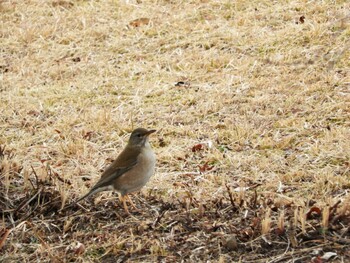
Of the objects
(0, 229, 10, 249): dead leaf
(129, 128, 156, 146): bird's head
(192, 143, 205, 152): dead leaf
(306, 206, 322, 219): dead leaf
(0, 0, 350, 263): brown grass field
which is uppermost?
(129, 128, 156, 146): bird's head

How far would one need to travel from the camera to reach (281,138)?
6.92 m

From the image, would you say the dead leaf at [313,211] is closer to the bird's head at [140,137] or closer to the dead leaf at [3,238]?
the bird's head at [140,137]

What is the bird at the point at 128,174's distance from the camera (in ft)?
17.8

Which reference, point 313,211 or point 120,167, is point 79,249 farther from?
point 313,211

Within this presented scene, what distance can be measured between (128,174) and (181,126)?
6.69ft

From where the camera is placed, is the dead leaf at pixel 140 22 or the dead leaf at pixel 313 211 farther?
the dead leaf at pixel 140 22

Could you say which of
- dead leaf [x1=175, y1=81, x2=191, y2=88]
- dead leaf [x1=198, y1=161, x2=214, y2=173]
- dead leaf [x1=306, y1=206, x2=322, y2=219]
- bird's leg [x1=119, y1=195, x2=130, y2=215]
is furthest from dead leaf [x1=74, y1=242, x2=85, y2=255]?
dead leaf [x1=175, y1=81, x2=191, y2=88]

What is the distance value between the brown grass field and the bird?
0.57 ft

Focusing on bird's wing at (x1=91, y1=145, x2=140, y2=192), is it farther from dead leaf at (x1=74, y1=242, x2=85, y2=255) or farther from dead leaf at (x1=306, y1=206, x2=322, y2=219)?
dead leaf at (x1=306, y1=206, x2=322, y2=219)

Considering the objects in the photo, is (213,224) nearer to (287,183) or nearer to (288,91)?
(287,183)

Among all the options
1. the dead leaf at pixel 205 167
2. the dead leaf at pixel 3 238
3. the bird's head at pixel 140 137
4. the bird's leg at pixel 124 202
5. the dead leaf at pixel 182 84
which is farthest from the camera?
the dead leaf at pixel 182 84

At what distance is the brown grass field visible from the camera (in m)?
4.86

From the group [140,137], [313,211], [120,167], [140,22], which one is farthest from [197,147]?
[140,22]

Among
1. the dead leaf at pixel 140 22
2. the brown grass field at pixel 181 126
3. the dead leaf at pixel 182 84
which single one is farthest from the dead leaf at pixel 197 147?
the dead leaf at pixel 140 22
